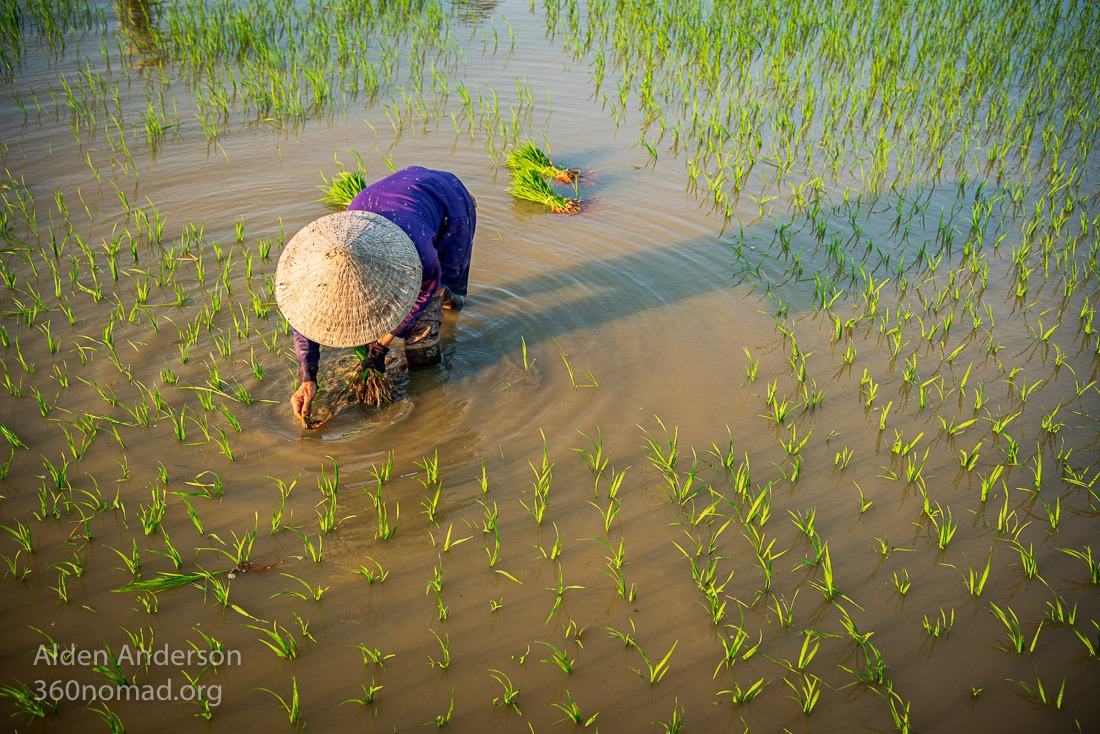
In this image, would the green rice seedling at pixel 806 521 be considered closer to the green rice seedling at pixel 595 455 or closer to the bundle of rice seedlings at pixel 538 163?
the green rice seedling at pixel 595 455

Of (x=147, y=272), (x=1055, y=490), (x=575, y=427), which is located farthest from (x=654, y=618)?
(x=147, y=272)

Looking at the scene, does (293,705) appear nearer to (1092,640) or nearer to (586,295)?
(1092,640)

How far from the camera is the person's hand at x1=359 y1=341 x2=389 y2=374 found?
3.21 metres

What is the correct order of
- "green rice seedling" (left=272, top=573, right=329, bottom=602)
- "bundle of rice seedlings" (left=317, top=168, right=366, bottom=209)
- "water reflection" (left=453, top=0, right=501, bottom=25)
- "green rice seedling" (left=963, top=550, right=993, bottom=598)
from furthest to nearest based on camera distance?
"water reflection" (left=453, top=0, right=501, bottom=25) < "bundle of rice seedlings" (left=317, top=168, right=366, bottom=209) < "green rice seedling" (left=963, top=550, right=993, bottom=598) < "green rice seedling" (left=272, top=573, right=329, bottom=602)

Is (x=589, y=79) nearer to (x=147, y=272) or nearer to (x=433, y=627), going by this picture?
(x=147, y=272)

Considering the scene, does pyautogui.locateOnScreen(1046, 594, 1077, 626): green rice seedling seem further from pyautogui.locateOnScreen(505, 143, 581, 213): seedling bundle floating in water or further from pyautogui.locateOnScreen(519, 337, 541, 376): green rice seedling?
pyautogui.locateOnScreen(505, 143, 581, 213): seedling bundle floating in water

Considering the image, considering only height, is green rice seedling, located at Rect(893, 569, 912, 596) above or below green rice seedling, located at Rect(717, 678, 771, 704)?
above

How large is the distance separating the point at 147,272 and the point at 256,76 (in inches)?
118

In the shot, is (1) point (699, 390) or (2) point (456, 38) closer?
(1) point (699, 390)

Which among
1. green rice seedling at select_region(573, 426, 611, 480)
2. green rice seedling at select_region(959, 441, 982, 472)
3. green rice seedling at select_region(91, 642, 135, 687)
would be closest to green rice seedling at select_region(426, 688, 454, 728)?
green rice seedling at select_region(91, 642, 135, 687)

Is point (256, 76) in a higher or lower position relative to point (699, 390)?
higher

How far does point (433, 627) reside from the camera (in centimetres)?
247

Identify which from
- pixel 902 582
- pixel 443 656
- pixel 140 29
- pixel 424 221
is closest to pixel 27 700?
pixel 443 656

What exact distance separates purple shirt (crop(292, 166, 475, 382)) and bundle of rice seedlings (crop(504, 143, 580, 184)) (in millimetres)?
1893
